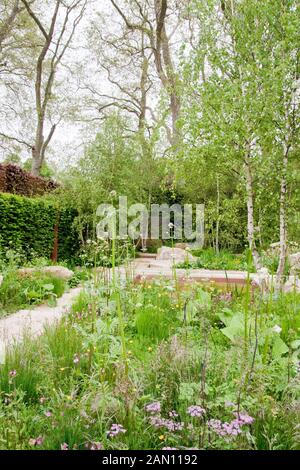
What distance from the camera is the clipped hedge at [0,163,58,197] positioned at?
35.5ft

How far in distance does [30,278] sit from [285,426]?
5528 millimetres

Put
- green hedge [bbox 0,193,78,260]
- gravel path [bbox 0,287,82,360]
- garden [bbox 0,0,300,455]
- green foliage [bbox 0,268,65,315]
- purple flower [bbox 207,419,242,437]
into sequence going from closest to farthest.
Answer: purple flower [bbox 207,419,242,437] < garden [bbox 0,0,300,455] < gravel path [bbox 0,287,82,360] < green foliage [bbox 0,268,65,315] < green hedge [bbox 0,193,78,260]

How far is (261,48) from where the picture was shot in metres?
5.64

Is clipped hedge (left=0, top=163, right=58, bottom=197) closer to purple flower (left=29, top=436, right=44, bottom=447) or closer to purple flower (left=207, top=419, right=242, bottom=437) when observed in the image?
purple flower (left=29, top=436, right=44, bottom=447)

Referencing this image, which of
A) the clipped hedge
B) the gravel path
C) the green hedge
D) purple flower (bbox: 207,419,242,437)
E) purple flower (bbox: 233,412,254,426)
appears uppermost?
the clipped hedge

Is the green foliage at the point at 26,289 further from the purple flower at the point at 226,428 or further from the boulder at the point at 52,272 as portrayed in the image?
the purple flower at the point at 226,428

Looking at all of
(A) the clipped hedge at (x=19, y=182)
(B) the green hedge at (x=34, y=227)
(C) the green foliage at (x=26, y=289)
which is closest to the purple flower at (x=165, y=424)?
(C) the green foliage at (x=26, y=289)

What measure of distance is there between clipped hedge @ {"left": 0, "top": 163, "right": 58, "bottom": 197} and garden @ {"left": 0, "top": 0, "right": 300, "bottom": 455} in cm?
6

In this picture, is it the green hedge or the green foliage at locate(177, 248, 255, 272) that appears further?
the green foliage at locate(177, 248, 255, 272)

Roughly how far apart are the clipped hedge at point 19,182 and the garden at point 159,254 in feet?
0.20

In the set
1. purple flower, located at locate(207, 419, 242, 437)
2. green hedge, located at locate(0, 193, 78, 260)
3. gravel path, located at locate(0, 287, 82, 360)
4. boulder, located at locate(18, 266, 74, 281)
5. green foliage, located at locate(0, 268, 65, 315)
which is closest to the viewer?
purple flower, located at locate(207, 419, 242, 437)

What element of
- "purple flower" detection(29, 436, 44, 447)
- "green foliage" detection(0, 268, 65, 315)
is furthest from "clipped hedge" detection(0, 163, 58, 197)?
"purple flower" detection(29, 436, 44, 447)

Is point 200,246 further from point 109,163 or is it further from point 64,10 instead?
point 64,10
